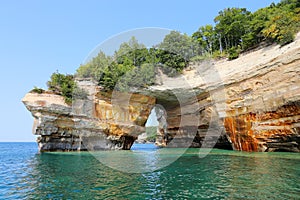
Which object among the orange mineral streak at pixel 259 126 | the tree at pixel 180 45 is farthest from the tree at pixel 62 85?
the orange mineral streak at pixel 259 126

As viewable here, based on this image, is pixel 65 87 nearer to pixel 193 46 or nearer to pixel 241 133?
pixel 193 46

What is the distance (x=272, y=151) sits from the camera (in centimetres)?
2014

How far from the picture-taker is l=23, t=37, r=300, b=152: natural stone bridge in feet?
60.5

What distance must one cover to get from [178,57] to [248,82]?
38.8 feet

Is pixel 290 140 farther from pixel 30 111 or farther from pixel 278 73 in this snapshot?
pixel 30 111

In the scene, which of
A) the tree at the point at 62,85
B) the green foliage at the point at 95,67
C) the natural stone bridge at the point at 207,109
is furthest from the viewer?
the green foliage at the point at 95,67

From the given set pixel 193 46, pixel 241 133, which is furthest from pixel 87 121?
pixel 193 46

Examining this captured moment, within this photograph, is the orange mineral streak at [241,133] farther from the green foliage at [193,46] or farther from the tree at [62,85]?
the tree at [62,85]

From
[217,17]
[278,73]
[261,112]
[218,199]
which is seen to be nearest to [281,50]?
[278,73]

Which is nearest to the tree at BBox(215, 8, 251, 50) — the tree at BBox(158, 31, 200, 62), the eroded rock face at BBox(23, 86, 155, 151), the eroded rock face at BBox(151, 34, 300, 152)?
the tree at BBox(158, 31, 200, 62)

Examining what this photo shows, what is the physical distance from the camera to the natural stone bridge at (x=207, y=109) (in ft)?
60.5

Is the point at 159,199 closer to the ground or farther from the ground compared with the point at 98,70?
closer to the ground

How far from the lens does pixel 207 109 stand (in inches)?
1042

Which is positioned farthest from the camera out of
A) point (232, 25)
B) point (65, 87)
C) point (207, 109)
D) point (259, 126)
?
point (232, 25)
